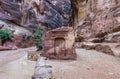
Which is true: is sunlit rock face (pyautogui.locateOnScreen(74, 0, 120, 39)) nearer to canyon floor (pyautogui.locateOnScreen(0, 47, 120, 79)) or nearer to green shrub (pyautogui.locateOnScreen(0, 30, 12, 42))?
canyon floor (pyautogui.locateOnScreen(0, 47, 120, 79))

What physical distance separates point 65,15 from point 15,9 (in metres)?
23.3

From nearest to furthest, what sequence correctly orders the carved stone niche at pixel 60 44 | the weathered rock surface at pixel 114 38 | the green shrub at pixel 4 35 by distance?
the carved stone niche at pixel 60 44, the weathered rock surface at pixel 114 38, the green shrub at pixel 4 35

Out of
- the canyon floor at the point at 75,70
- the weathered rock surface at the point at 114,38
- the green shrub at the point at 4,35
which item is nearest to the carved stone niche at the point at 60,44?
the canyon floor at the point at 75,70

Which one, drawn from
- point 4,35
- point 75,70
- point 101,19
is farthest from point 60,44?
point 4,35

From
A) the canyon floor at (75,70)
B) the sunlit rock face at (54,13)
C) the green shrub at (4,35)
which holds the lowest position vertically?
the canyon floor at (75,70)

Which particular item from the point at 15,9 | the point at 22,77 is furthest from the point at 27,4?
the point at 22,77

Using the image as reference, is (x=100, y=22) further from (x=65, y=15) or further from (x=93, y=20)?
(x=65, y=15)

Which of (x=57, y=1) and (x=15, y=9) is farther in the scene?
(x=57, y=1)

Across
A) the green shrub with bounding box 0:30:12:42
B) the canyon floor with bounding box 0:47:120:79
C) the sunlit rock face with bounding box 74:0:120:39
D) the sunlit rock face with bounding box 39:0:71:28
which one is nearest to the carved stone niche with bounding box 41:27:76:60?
the canyon floor with bounding box 0:47:120:79

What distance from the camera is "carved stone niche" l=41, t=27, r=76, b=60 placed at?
13945 mm

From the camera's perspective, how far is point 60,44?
14.2m

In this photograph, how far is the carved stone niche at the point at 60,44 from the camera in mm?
13945

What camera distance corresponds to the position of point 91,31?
77.5 feet

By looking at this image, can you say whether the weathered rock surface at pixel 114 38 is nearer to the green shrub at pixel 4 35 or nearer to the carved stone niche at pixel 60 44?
the carved stone niche at pixel 60 44
